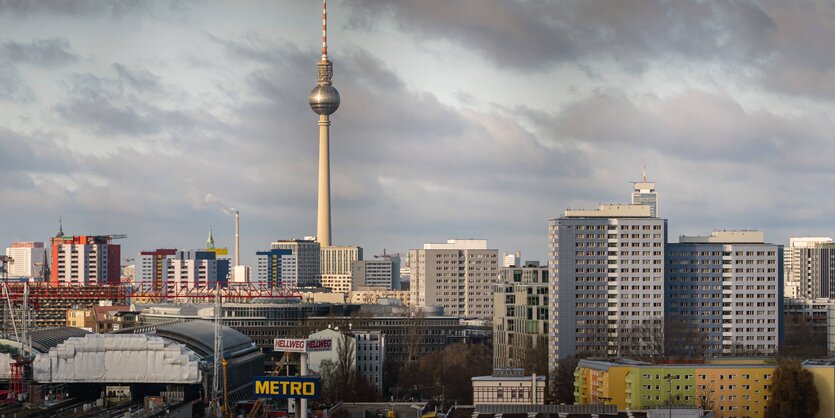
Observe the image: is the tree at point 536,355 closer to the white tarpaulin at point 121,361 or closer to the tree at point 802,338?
the tree at point 802,338

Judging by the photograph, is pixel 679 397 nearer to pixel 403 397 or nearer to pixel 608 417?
pixel 608 417

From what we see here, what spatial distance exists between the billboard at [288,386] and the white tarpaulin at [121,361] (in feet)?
81.0

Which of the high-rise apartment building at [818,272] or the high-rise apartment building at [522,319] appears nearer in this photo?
the high-rise apartment building at [522,319]

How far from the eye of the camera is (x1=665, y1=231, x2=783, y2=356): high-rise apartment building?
4077 inches

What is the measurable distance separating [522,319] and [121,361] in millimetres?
30379

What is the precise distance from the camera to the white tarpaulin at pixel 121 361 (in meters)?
86.1

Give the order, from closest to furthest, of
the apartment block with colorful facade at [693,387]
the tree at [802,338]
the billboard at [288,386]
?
the billboard at [288,386], the apartment block with colorful facade at [693,387], the tree at [802,338]

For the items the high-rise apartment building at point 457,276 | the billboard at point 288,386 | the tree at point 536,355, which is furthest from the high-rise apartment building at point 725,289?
the high-rise apartment building at point 457,276

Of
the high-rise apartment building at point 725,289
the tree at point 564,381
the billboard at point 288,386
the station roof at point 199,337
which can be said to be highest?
the high-rise apartment building at point 725,289

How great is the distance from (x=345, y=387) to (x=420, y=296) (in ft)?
285

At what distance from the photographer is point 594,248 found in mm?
101688

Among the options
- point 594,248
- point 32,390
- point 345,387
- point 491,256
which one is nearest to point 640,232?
point 594,248

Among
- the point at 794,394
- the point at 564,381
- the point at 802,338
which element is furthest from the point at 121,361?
the point at 802,338

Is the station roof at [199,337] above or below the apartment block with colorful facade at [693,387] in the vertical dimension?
above
